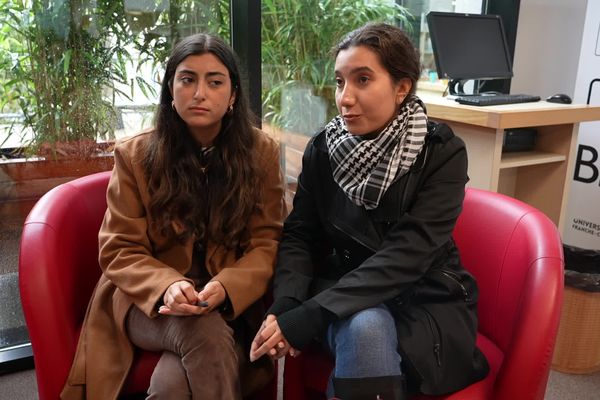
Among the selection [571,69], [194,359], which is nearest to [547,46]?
[571,69]

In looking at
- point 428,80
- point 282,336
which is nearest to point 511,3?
point 428,80

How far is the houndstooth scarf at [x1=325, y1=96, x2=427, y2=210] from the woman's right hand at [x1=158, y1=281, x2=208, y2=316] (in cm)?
43

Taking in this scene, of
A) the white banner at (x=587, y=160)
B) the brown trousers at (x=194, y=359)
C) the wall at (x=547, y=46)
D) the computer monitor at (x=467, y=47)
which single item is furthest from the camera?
the wall at (x=547, y=46)

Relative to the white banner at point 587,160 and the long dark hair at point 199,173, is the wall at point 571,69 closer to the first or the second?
the white banner at point 587,160

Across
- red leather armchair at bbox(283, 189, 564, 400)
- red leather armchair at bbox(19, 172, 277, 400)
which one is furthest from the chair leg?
red leather armchair at bbox(19, 172, 277, 400)

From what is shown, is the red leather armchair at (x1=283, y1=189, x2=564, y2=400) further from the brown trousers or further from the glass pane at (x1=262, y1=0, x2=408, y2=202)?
the glass pane at (x1=262, y1=0, x2=408, y2=202)

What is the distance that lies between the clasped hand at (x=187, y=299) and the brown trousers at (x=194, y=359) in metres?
0.03

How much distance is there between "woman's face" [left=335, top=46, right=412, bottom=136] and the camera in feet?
4.15

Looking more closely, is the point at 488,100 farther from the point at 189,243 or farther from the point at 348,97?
the point at 189,243

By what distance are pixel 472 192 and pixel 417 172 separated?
343 mm

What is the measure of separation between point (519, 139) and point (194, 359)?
1.84 metres

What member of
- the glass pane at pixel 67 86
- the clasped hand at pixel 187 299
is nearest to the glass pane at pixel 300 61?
the glass pane at pixel 67 86

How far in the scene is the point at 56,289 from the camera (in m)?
1.31

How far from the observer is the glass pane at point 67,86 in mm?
1921
